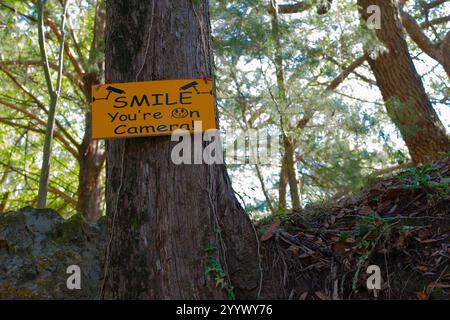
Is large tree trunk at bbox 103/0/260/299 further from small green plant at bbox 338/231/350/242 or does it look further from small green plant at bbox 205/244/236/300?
small green plant at bbox 338/231/350/242

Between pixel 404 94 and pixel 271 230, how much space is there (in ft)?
11.3

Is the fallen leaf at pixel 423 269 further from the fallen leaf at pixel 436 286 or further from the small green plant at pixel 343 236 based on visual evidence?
the small green plant at pixel 343 236

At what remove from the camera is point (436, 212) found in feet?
9.47

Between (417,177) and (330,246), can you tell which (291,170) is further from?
(330,246)

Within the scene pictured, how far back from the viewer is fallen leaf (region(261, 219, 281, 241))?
9.00 ft

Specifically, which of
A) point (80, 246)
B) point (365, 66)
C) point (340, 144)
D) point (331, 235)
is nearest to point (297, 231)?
point (331, 235)

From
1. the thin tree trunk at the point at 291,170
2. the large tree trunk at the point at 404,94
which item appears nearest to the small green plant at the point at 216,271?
the large tree trunk at the point at 404,94

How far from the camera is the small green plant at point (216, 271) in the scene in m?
2.33

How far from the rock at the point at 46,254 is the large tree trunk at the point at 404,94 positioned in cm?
338

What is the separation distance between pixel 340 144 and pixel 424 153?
0.85 meters

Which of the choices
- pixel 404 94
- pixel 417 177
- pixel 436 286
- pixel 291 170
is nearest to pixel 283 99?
pixel 291 170

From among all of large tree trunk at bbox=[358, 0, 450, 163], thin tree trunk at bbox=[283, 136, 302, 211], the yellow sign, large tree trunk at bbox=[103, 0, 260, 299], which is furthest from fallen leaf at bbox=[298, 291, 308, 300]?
thin tree trunk at bbox=[283, 136, 302, 211]

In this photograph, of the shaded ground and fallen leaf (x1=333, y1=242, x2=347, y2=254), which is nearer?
the shaded ground

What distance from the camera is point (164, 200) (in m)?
2.42
